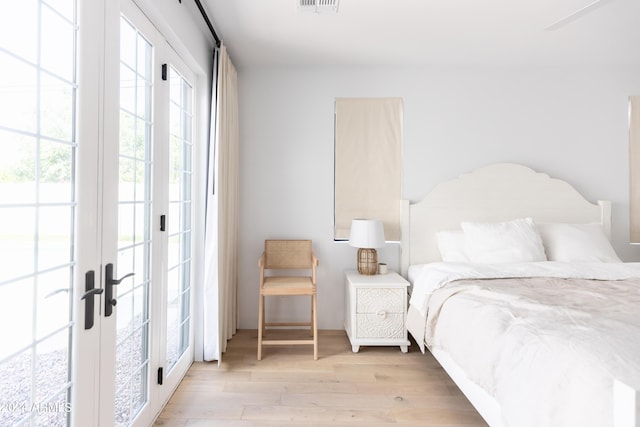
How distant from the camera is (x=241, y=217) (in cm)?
329

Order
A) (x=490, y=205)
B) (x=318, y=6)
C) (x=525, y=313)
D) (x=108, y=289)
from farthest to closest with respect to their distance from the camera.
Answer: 1. (x=490, y=205)
2. (x=318, y=6)
3. (x=525, y=313)
4. (x=108, y=289)

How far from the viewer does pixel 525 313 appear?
165cm

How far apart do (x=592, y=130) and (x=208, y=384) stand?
416 centimetres

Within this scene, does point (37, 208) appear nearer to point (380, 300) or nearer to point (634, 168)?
point (380, 300)

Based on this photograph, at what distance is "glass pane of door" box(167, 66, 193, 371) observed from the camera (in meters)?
2.18

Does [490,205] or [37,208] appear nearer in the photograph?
[37,208]

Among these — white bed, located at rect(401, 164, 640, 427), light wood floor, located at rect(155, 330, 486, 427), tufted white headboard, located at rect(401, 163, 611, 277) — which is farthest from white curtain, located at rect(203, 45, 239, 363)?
tufted white headboard, located at rect(401, 163, 611, 277)

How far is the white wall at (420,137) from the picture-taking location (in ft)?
10.8

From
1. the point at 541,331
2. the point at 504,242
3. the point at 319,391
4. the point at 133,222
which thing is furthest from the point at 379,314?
the point at 133,222

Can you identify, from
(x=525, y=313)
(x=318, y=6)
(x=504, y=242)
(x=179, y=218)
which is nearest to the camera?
(x=525, y=313)

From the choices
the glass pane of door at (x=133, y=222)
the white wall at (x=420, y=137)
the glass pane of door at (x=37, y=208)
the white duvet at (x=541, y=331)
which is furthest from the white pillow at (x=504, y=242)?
the glass pane of door at (x=37, y=208)

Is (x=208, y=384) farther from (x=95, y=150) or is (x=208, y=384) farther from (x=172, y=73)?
(x=172, y=73)

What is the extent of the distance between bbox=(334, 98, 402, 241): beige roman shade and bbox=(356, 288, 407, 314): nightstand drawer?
26.0 inches

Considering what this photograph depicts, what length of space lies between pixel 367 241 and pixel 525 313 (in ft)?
4.70
